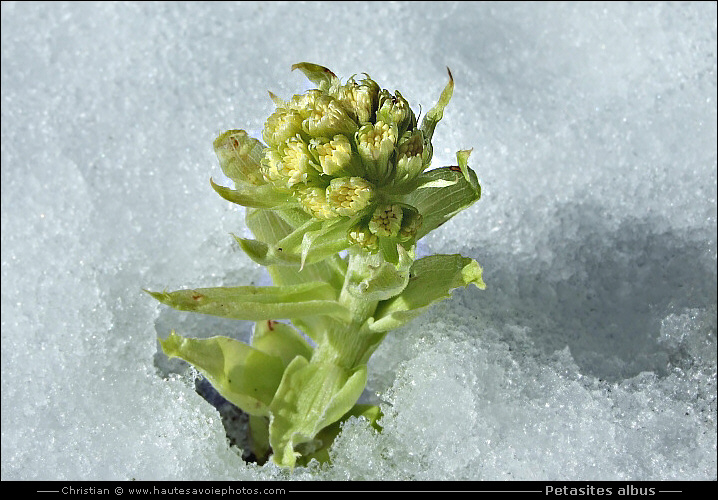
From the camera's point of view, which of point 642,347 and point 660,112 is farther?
point 660,112

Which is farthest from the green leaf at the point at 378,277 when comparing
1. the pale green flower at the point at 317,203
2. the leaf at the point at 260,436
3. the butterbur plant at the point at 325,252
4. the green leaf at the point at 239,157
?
the leaf at the point at 260,436

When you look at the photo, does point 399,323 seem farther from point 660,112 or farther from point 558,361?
point 660,112

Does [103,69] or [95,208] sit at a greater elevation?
[103,69]

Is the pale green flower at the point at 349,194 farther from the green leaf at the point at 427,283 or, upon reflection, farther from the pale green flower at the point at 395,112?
the green leaf at the point at 427,283

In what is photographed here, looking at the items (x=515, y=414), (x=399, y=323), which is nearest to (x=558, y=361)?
(x=515, y=414)

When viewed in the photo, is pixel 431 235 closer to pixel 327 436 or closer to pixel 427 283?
pixel 427 283

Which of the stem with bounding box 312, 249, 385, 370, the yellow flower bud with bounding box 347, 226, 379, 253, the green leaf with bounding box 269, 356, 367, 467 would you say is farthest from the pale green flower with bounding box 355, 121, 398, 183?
the green leaf with bounding box 269, 356, 367, 467

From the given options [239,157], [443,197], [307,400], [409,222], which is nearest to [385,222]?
[409,222]
